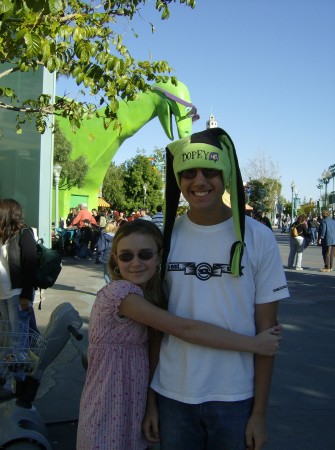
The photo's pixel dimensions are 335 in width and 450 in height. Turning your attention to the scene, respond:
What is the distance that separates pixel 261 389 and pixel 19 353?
1.53 metres

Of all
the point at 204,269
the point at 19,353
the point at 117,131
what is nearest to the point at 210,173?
the point at 204,269

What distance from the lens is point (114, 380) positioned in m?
1.98

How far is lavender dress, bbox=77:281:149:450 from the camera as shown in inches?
77.4

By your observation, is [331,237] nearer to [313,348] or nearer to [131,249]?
[313,348]

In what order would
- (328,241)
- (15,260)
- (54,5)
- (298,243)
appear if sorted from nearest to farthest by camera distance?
(54,5) → (15,260) → (328,241) → (298,243)

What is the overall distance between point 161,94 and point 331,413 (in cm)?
1654

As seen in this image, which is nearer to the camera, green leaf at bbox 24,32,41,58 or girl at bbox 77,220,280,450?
girl at bbox 77,220,280,450

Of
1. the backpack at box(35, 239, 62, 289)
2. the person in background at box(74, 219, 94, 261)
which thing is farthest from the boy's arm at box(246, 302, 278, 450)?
the person in background at box(74, 219, 94, 261)

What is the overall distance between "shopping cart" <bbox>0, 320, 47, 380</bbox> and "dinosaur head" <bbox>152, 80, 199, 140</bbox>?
1604 cm

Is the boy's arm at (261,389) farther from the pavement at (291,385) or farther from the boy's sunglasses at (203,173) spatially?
the pavement at (291,385)

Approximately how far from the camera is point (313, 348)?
20.5ft

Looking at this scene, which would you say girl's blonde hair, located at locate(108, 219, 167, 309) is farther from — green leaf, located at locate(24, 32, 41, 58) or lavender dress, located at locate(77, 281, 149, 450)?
green leaf, located at locate(24, 32, 41, 58)

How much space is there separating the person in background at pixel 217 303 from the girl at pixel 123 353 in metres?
0.09

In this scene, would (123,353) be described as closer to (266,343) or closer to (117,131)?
(266,343)
